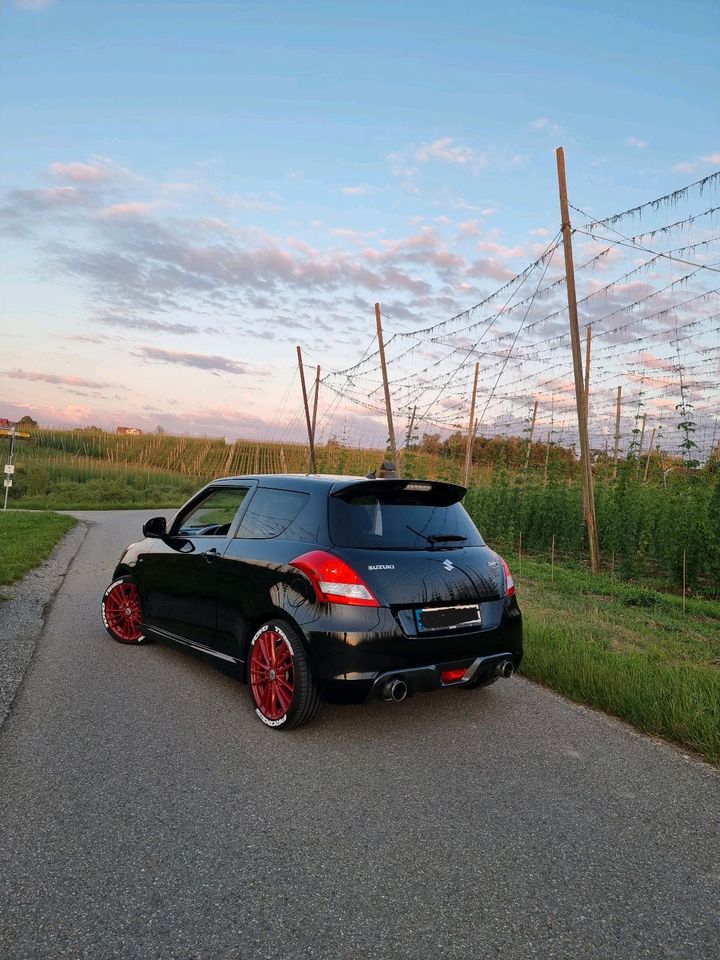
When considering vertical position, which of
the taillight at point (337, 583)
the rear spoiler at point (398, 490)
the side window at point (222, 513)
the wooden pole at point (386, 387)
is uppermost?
the wooden pole at point (386, 387)

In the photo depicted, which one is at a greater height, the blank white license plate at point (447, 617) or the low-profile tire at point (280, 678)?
the blank white license plate at point (447, 617)

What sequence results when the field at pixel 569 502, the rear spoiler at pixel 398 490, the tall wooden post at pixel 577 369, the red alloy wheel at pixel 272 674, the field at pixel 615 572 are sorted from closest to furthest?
the red alloy wheel at pixel 272 674 → the rear spoiler at pixel 398 490 → the field at pixel 615 572 → the field at pixel 569 502 → the tall wooden post at pixel 577 369

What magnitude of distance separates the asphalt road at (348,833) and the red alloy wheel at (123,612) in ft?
4.68

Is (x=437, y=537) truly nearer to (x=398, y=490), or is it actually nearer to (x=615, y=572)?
(x=398, y=490)

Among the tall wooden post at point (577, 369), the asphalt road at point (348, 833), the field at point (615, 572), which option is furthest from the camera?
the tall wooden post at point (577, 369)

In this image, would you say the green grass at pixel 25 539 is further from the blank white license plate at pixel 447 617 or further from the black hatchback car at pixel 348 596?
the blank white license plate at pixel 447 617

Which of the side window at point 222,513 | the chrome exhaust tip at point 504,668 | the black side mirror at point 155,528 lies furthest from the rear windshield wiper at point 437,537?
the black side mirror at point 155,528

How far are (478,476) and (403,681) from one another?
51.7ft

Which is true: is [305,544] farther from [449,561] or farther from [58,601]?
[58,601]

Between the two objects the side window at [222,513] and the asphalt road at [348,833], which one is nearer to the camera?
the asphalt road at [348,833]

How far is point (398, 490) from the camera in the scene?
4.73 m

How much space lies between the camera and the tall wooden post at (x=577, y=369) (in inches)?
494

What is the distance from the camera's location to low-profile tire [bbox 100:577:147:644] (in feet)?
21.4

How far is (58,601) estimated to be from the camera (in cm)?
855
